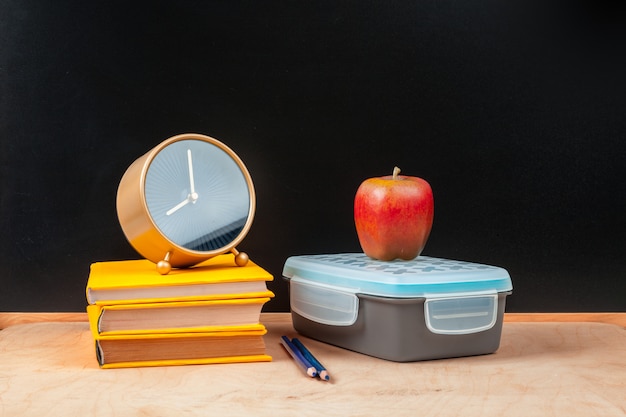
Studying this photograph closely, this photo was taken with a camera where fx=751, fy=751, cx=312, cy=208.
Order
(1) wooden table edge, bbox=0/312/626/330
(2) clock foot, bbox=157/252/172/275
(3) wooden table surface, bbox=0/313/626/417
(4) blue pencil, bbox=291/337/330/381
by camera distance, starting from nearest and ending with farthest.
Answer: (3) wooden table surface, bbox=0/313/626/417 → (4) blue pencil, bbox=291/337/330/381 → (2) clock foot, bbox=157/252/172/275 → (1) wooden table edge, bbox=0/312/626/330

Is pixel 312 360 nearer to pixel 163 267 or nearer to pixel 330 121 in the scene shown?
pixel 163 267

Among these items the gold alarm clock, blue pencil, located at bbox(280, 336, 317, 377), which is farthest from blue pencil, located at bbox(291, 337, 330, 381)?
the gold alarm clock

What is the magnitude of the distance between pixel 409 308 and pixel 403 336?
0.13ft

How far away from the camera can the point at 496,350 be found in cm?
111

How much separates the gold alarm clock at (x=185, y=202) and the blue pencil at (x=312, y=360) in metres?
0.15

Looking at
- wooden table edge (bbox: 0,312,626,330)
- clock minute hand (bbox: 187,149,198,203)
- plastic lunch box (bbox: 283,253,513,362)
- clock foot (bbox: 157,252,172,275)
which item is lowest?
wooden table edge (bbox: 0,312,626,330)

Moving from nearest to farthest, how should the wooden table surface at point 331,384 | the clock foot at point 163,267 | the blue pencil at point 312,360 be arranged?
the wooden table surface at point 331,384 → the blue pencil at point 312,360 → the clock foot at point 163,267

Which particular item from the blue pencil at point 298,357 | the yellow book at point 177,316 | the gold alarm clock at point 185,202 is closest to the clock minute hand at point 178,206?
the gold alarm clock at point 185,202

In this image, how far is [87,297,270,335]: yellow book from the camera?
1.00 m

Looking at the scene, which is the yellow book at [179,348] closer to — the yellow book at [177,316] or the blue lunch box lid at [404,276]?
the yellow book at [177,316]

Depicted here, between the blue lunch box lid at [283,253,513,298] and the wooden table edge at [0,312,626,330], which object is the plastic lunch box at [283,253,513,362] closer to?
the blue lunch box lid at [283,253,513,298]

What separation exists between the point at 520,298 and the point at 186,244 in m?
0.66

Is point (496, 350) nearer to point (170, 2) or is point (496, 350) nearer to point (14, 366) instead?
point (14, 366)

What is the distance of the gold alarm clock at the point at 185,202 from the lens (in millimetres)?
1092
